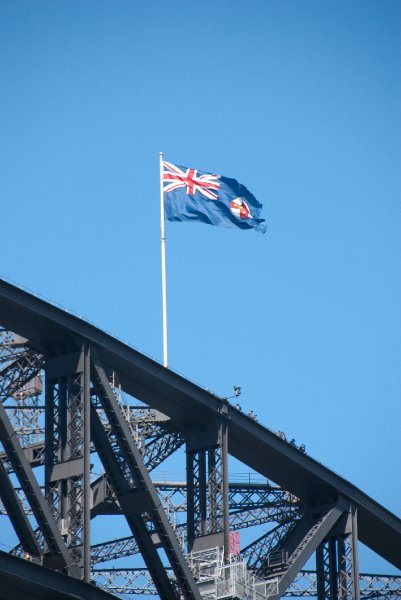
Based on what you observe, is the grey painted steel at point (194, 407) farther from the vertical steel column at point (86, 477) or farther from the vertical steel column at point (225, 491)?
the vertical steel column at point (86, 477)

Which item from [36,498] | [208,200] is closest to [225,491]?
[36,498]

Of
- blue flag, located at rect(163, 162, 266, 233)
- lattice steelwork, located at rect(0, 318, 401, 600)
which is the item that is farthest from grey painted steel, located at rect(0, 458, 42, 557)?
blue flag, located at rect(163, 162, 266, 233)

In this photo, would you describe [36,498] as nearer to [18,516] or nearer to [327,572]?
[18,516]

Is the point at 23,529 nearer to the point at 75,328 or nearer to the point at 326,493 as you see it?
the point at 75,328

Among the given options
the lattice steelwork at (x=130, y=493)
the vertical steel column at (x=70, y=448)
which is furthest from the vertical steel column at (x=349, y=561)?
the vertical steel column at (x=70, y=448)

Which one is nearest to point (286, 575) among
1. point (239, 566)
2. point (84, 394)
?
point (239, 566)

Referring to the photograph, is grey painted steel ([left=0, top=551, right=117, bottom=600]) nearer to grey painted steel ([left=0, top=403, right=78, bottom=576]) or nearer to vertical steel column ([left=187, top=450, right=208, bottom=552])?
grey painted steel ([left=0, top=403, right=78, bottom=576])
